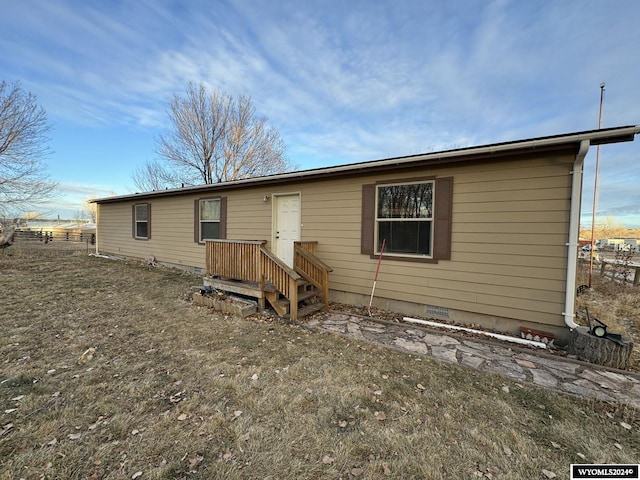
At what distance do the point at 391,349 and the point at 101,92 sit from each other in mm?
12643

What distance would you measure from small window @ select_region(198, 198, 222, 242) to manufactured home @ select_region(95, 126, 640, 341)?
164cm

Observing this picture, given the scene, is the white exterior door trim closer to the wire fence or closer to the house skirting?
the house skirting

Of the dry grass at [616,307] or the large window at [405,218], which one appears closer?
the dry grass at [616,307]

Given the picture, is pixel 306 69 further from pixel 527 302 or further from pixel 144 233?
pixel 527 302

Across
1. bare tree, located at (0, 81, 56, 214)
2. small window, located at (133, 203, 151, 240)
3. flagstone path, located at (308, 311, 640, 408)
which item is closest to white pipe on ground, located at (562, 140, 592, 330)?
flagstone path, located at (308, 311, 640, 408)

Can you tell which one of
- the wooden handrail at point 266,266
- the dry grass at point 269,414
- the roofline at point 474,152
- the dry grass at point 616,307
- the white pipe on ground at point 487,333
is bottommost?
the dry grass at point 269,414

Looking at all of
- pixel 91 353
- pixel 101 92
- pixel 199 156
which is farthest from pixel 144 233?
pixel 91 353

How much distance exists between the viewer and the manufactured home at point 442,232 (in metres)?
3.52

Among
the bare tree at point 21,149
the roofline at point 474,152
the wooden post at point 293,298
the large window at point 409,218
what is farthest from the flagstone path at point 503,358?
the bare tree at point 21,149

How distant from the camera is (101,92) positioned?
950cm

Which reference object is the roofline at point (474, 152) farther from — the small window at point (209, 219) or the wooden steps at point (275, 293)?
the wooden steps at point (275, 293)

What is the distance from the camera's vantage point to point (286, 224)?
20.4ft

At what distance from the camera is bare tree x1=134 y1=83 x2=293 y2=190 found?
13.9 meters

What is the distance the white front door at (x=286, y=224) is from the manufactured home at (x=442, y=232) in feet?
0.08
